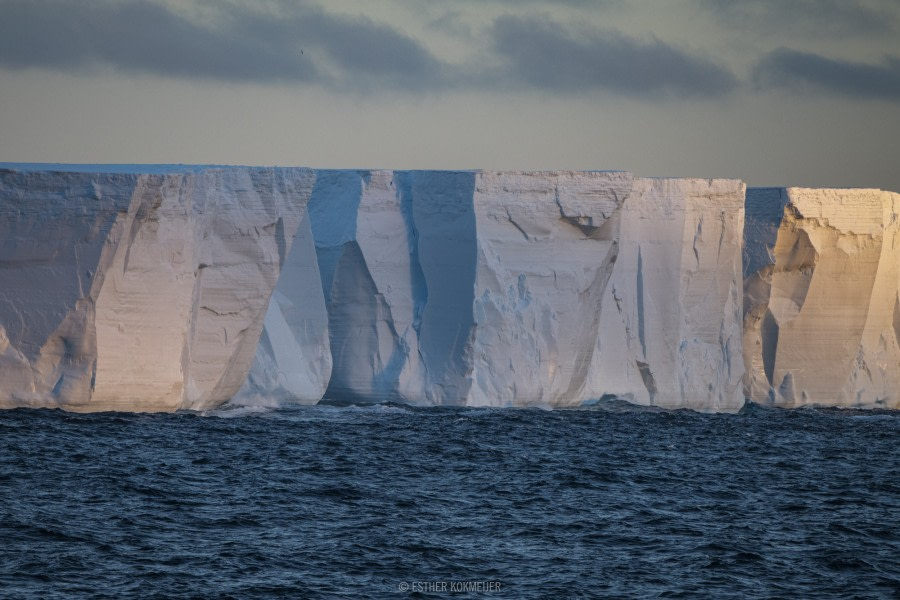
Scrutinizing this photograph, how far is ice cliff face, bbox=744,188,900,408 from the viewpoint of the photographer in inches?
1005

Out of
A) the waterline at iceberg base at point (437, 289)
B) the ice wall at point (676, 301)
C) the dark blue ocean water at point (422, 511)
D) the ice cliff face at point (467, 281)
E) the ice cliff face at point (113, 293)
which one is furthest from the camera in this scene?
the ice wall at point (676, 301)

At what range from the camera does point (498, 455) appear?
55.3ft

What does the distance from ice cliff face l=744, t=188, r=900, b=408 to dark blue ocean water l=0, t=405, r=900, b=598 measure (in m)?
5.86

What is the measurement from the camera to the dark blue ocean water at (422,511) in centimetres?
976

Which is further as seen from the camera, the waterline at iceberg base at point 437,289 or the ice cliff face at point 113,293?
the waterline at iceberg base at point 437,289

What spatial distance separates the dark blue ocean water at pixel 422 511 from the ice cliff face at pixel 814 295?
5.86 meters

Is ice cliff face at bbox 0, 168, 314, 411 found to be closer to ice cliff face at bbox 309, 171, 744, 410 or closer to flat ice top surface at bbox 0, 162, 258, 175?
flat ice top surface at bbox 0, 162, 258, 175

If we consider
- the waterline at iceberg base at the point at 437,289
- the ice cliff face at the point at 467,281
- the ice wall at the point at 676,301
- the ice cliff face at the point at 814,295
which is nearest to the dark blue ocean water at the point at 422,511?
the waterline at iceberg base at the point at 437,289

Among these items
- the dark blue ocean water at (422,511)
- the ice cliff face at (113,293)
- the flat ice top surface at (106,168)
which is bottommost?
the dark blue ocean water at (422,511)

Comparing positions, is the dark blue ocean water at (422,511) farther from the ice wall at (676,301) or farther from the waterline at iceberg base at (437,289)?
the ice wall at (676,301)

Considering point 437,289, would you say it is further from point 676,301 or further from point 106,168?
point 106,168

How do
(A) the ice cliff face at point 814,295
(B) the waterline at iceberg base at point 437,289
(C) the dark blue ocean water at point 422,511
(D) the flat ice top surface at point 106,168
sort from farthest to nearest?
(A) the ice cliff face at point 814,295 < (D) the flat ice top surface at point 106,168 < (B) the waterline at iceberg base at point 437,289 < (C) the dark blue ocean water at point 422,511

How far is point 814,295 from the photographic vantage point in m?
26.0

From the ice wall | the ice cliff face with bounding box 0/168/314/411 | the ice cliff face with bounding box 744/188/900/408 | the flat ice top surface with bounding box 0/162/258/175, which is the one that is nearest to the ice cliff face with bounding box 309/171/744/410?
the ice wall
